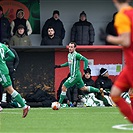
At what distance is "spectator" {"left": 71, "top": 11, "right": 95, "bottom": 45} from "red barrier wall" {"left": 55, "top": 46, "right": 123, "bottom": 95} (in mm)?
300

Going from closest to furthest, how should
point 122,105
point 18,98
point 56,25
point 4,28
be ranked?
point 122,105 → point 18,98 → point 4,28 → point 56,25

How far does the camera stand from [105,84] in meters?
23.0

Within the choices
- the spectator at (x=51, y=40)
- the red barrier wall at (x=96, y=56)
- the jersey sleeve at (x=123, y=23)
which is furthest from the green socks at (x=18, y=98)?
the red barrier wall at (x=96, y=56)

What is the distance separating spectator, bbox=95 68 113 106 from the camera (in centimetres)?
2259

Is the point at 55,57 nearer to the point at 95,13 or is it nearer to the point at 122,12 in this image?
the point at 95,13

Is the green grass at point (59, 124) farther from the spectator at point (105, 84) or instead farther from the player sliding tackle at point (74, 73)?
the spectator at point (105, 84)

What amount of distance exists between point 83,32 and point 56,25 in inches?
37.0

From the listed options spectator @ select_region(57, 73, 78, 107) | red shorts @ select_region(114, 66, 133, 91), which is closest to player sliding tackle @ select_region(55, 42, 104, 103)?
spectator @ select_region(57, 73, 78, 107)

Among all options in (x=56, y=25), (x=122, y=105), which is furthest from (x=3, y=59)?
(x=56, y=25)

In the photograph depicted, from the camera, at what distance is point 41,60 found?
23.6 meters

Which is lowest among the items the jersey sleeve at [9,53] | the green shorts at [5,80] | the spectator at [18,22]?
the green shorts at [5,80]

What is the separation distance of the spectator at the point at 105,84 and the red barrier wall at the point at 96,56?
551 millimetres

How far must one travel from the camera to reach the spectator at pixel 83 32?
2334 cm

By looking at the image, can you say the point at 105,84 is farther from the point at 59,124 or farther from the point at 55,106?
the point at 59,124
